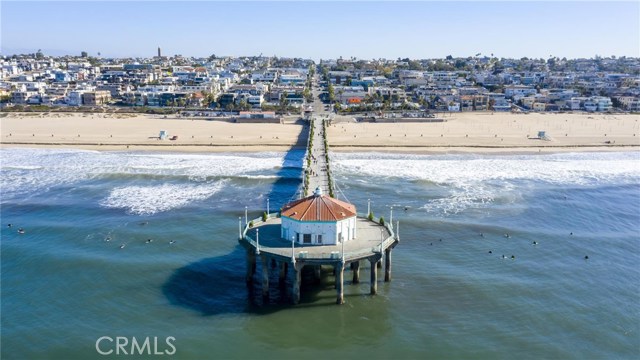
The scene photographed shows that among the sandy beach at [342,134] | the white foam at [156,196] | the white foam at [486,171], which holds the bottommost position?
the white foam at [156,196]

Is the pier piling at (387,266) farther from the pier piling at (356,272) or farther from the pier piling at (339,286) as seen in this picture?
the pier piling at (339,286)

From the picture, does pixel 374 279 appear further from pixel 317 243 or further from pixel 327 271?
pixel 327 271

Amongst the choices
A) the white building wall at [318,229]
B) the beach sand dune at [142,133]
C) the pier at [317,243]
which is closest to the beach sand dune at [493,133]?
the beach sand dune at [142,133]

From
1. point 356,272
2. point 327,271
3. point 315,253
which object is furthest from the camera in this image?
point 327,271

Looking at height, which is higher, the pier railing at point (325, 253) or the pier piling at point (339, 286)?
the pier railing at point (325, 253)

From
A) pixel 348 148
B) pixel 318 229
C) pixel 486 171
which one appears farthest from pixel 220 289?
pixel 348 148
